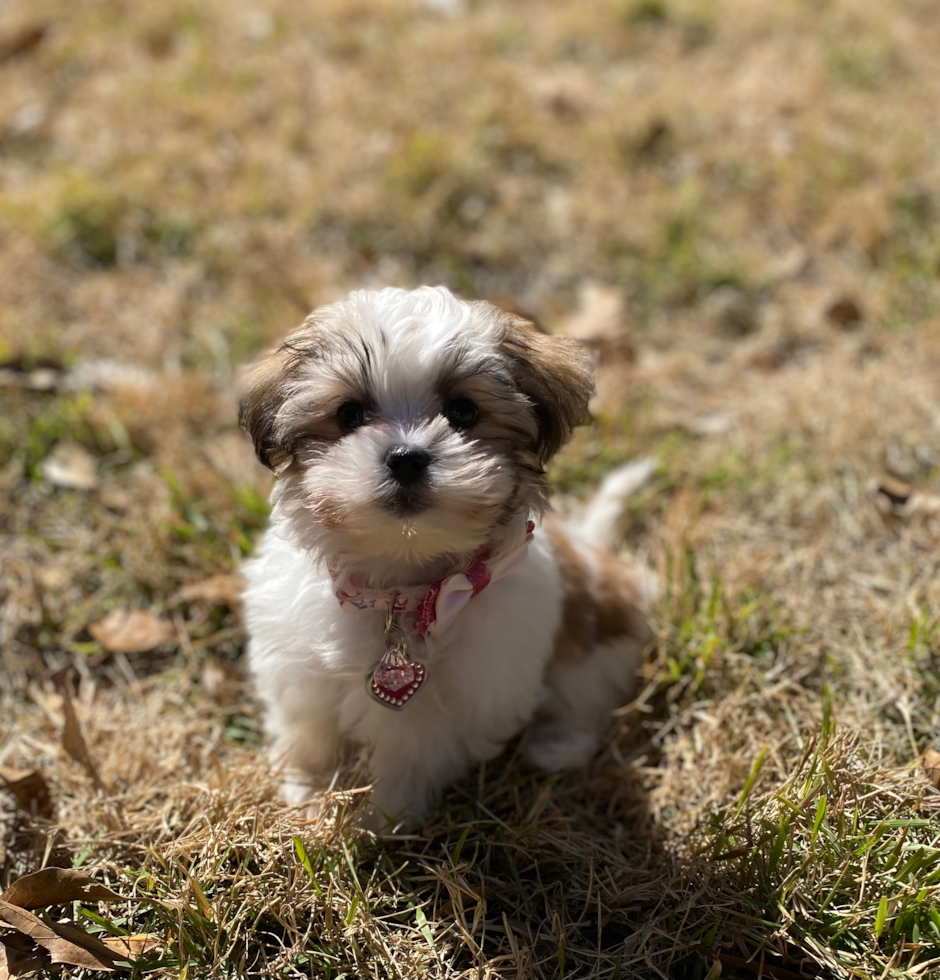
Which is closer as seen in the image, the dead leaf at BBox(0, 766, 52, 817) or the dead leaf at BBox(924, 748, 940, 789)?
the dead leaf at BBox(924, 748, 940, 789)

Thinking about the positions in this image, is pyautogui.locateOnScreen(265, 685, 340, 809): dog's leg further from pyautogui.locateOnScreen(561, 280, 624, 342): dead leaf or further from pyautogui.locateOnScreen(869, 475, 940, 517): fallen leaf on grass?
pyautogui.locateOnScreen(561, 280, 624, 342): dead leaf

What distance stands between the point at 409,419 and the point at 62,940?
159cm

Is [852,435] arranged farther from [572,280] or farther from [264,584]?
[264,584]

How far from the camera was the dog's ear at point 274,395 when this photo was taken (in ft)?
8.26

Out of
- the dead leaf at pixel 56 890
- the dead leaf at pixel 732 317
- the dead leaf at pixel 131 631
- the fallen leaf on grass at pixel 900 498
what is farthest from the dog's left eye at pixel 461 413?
the dead leaf at pixel 732 317

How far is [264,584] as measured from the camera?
9.58 ft

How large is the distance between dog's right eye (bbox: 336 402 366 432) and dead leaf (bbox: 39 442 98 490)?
1995 millimetres

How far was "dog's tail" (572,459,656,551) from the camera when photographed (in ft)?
12.9

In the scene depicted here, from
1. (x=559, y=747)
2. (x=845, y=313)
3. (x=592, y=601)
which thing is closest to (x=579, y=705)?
(x=559, y=747)

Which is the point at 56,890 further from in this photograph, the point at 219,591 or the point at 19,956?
the point at 219,591

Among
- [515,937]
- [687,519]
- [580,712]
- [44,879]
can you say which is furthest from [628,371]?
[44,879]

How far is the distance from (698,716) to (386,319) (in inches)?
70.7

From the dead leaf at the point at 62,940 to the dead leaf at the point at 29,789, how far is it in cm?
52

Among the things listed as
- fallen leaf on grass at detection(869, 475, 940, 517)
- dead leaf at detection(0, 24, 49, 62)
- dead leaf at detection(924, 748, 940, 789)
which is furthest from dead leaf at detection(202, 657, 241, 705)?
dead leaf at detection(0, 24, 49, 62)
